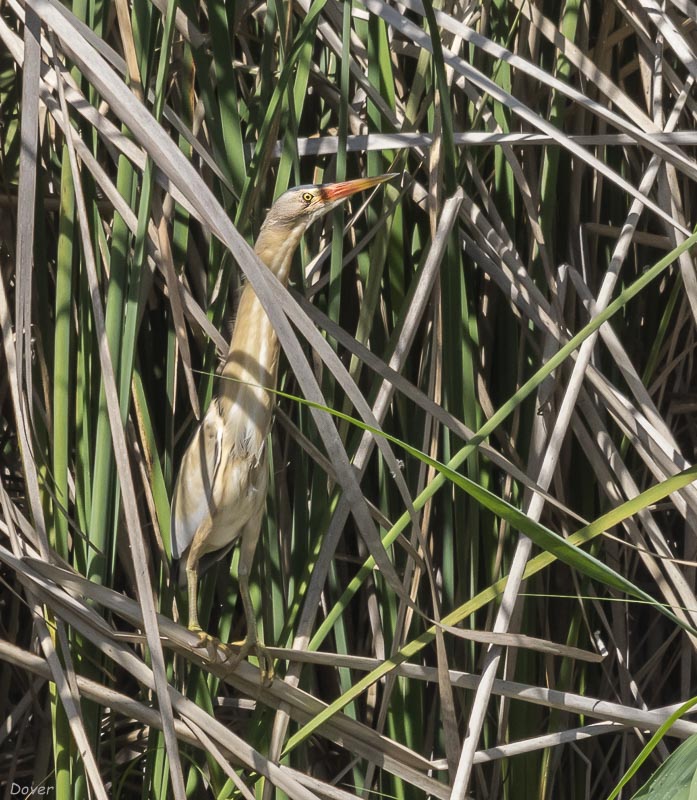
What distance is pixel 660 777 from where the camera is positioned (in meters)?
0.65

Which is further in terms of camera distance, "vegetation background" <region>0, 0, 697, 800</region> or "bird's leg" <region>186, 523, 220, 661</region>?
"bird's leg" <region>186, 523, 220, 661</region>

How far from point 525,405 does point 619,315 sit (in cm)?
24

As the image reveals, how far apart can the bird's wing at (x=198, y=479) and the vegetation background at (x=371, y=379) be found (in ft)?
0.13

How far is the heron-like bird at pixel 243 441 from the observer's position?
3.91ft

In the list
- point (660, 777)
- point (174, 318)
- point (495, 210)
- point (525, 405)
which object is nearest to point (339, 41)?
point (495, 210)

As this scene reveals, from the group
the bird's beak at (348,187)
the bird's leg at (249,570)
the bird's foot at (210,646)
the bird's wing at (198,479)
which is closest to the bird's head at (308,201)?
the bird's beak at (348,187)

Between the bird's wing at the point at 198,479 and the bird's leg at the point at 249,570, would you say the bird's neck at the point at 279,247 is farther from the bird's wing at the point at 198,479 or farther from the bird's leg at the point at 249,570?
the bird's leg at the point at 249,570

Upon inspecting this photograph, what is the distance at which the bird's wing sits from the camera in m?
1.24

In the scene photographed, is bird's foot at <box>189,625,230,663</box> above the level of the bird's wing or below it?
below

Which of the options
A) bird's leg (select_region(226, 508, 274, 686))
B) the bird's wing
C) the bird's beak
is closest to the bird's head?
the bird's beak

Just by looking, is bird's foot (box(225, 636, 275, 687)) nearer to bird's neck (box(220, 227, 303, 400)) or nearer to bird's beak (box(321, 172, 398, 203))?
bird's neck (box(220, 227, 303, 400))

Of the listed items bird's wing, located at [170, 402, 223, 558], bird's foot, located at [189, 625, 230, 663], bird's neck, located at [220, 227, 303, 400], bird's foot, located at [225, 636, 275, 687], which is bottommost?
bird's foot, located at [225, 636, 275, 687]

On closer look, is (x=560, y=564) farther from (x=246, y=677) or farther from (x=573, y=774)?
(x=246, y=677)

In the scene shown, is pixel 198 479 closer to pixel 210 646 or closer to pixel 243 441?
pixel 243 441
